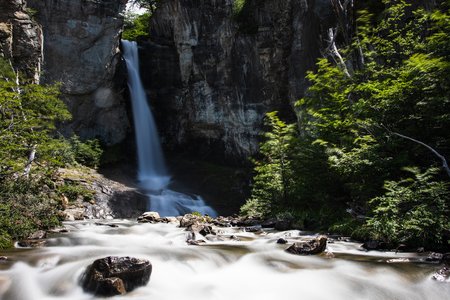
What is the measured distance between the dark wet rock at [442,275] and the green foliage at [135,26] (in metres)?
32.0

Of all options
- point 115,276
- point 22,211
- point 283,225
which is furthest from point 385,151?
point 22,211

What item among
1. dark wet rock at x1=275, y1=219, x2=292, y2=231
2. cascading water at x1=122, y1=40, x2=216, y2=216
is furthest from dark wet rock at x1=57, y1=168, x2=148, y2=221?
dark wet rock at x1=275, y1=219, x2=292, y2=231

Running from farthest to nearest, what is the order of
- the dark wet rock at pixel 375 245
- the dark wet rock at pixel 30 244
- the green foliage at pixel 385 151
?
the dark wet rock at pixel 30 244 → the dark wet rock at pixel 375 245 → the green foliage at pixel 385 151

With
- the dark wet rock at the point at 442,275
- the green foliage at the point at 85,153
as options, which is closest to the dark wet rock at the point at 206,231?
the dark wet rock at the point at 442,275

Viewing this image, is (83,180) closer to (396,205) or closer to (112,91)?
(112,91)

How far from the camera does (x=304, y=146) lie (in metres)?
12.7

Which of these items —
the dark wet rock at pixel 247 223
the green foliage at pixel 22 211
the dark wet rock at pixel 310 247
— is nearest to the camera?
the dark wet rock at pixel 310 247

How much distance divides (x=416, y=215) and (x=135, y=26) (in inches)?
1407

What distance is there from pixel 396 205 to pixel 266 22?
715 inches

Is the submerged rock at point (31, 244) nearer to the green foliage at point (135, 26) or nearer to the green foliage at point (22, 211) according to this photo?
the green foliage at point (22, 211)

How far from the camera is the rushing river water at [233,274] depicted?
5.43 meters

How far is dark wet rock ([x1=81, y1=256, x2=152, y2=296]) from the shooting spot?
5.30 metres

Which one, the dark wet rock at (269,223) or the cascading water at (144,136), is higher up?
the cascading water at (144,136)

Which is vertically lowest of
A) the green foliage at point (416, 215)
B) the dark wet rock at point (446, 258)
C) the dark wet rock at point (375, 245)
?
the dark wet rock at point (375, 245)
